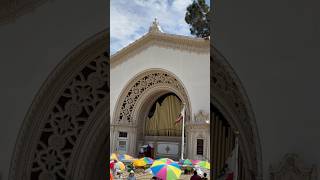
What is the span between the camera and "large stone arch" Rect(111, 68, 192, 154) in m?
1.37

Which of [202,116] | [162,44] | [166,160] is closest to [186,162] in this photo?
[166,160]

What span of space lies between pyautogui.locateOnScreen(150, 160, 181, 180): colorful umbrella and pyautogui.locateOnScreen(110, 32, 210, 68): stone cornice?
402mm

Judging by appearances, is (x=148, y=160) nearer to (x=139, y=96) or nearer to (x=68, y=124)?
(x=139, y=96)

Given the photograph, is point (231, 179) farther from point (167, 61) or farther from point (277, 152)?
point (167, 61)

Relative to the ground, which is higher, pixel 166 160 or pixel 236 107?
pixel 236 107

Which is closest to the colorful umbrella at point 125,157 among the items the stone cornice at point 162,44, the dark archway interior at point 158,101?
the dark archway interior at point 158,101

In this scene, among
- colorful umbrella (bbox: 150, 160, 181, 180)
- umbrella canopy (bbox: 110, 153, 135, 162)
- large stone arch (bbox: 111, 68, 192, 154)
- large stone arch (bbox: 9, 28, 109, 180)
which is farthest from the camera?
large stone arch (bbox: 9, 28, 109, 180)

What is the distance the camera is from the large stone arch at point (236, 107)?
158cm

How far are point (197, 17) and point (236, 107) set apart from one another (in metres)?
0.51

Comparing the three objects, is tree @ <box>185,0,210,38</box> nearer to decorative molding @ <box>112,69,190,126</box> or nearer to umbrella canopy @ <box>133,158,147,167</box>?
decorative molding @ <box>112,69,190,126</box>

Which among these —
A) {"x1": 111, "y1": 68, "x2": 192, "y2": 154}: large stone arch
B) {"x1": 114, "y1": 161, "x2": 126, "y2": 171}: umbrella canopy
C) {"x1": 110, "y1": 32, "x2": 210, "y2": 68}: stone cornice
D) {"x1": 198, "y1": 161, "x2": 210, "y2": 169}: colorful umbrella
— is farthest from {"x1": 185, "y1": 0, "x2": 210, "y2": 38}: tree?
{"x1": 114, "y1": 161, "x2": 126, "y2": 171}: umbrella canopy

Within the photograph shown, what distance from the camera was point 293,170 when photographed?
1.44 m

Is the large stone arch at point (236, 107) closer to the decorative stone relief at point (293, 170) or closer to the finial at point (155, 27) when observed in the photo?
the decorative stone relief at point (293, 170)

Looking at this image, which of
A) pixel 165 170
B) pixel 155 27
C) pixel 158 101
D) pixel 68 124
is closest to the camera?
pixel 165 170
